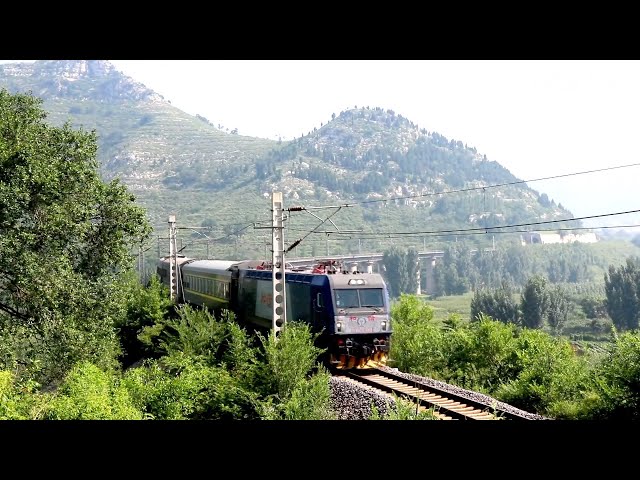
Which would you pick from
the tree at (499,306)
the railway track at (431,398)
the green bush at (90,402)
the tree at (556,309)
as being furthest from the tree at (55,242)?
the tree at (556,309)

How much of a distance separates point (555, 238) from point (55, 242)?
152 meters

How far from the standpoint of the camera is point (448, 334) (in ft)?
68.3

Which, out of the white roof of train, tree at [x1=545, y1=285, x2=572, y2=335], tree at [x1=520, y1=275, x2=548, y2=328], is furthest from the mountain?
the white roof of train

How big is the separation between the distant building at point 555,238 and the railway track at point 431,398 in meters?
140

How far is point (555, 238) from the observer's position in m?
158

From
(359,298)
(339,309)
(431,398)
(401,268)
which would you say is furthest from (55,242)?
(401,268)

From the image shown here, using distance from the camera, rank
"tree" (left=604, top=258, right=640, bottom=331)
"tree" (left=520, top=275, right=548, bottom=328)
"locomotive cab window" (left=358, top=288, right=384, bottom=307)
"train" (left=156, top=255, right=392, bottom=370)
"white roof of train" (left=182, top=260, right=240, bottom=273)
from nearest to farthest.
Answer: "train" (left=156, top=255, right=392, bottom=370), "locomotive cab window" (left=358, top=288, right=384, bottom=307), "white roof of train" (left=182, top=260, right=240, bottom=273), "tree" (left=604, top=258, right=640, bottom=331), "tree" (left=520, top=275, right=548, bottom=328)

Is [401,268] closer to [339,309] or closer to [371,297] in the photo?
[371,297]

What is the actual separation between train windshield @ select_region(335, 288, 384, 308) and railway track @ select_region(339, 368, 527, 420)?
5.29 feet

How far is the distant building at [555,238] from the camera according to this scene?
500 feet

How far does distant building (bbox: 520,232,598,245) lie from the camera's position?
15250 cm

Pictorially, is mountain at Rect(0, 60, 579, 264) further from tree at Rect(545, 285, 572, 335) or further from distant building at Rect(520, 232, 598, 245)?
tree at Rect(545, 285, 572, 335)
